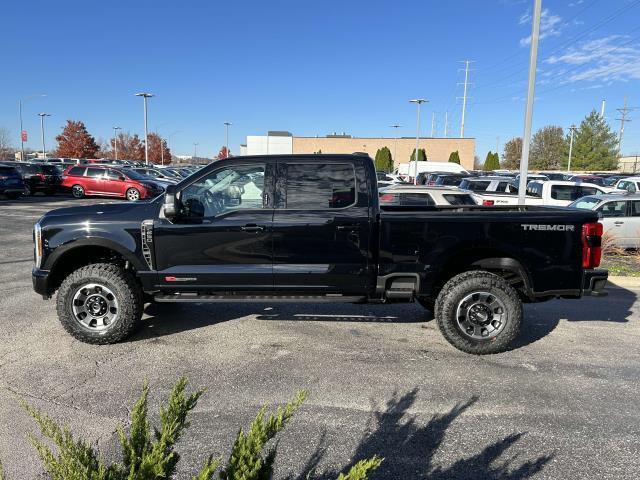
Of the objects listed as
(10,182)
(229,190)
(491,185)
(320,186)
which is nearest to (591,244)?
(320,186)

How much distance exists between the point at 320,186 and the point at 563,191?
11896 millimetres

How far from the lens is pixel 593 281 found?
468 cm

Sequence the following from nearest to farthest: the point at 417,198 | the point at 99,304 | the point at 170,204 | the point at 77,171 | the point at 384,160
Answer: the point at 170,204
the point at 99,304
the point at 417,198
the point at 77,171
the point at 384,160

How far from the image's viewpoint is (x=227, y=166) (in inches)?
194

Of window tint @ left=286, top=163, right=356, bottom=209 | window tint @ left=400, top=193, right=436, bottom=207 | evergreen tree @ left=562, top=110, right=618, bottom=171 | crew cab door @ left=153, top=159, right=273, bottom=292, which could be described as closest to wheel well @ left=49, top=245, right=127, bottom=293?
crew cab door @ left=153, top=159, right=273, bottom=292

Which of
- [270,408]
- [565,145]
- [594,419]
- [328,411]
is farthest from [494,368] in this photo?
[565,145]

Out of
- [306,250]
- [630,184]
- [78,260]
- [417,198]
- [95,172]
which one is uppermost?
[630,184]

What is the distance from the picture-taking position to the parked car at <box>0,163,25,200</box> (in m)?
20.7

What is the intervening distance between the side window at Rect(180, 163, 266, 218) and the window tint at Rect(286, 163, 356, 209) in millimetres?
329

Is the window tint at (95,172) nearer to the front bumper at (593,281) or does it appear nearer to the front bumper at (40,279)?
the front bumper at (40,279)

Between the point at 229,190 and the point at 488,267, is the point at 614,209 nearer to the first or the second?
the point at 488,267

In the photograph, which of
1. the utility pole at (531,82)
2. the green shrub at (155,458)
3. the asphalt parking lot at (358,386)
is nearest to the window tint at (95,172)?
the asphalt parking lot at (358,386)

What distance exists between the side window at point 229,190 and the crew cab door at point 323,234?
0.75 feet

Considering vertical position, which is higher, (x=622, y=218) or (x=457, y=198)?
(x=457, y=198)
